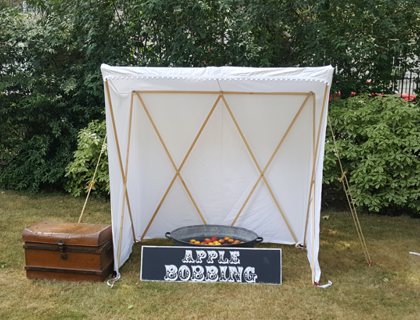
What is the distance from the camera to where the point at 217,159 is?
4707 millimetres

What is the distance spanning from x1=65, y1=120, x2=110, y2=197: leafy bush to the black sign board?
9.47 ft

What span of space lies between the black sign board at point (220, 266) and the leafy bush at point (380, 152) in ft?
7.86

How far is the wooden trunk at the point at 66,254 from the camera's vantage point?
11.5ft

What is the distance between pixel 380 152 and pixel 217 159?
2.40m

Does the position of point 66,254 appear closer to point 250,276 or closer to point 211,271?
point 211,271

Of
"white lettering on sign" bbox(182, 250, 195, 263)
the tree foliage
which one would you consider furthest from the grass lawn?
the tree foliage

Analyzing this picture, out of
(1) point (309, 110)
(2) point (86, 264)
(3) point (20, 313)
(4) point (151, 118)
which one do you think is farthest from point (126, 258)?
(1) point (309, 110)

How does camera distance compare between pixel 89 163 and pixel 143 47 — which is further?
pixel 143 47

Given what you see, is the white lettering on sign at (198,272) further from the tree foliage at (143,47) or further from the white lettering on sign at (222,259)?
the tree foliage at (143,47)

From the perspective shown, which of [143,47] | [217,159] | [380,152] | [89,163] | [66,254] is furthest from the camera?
[143,47]

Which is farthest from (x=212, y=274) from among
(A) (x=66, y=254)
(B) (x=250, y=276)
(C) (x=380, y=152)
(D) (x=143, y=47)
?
(D) (x=143, y=47)

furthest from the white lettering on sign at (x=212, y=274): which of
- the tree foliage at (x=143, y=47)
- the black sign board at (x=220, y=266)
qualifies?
the tree foliage at (x=143, y=47)

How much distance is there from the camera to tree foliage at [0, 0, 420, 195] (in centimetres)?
596

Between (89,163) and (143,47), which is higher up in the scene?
(143,47)
